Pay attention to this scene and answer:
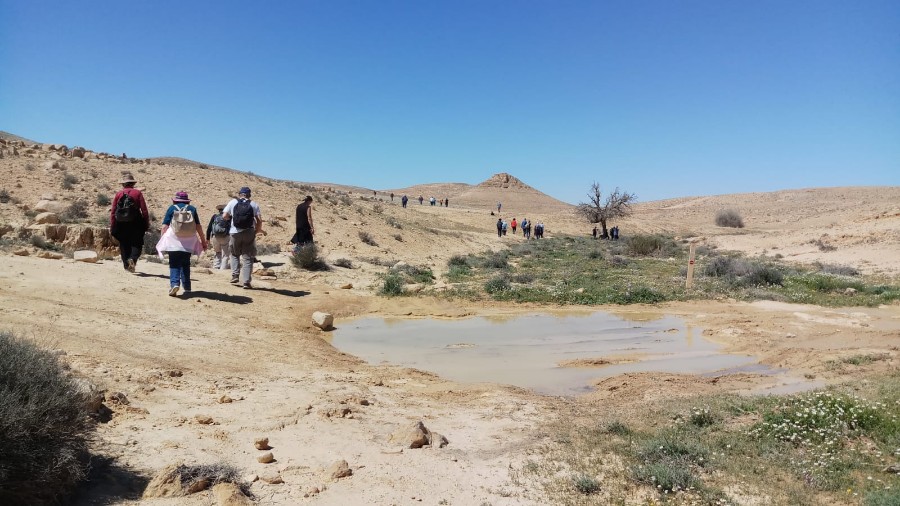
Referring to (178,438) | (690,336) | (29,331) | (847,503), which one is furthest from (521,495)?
(690,336)

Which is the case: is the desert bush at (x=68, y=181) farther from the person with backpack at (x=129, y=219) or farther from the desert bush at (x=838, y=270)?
the desert bush at (x=838, y=270)

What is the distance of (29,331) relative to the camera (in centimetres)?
627

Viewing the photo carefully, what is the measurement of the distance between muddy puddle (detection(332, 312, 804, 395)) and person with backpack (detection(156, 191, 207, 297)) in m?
2.80

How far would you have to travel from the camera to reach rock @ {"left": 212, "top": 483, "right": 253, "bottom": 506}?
3.74 m

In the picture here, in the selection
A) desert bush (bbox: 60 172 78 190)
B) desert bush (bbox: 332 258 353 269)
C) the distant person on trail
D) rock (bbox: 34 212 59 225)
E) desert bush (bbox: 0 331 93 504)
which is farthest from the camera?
desert bush (bbox: 60 172 78 190)

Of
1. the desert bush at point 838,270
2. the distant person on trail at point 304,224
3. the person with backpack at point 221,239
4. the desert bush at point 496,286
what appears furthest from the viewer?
the desert bush at point 838,270

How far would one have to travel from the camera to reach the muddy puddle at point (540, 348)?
8.35m

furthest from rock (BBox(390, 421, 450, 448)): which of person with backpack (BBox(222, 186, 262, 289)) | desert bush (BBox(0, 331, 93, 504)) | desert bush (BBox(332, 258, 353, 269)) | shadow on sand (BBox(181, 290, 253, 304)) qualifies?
desert bush (BBox(332, 258, 353, 269))

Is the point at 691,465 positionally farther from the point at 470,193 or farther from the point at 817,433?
the point at 470,193

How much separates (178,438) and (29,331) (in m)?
3.02

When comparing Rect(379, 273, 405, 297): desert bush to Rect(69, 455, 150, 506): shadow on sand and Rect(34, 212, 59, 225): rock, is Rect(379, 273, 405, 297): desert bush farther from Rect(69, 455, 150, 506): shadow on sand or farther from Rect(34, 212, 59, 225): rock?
Rect(69, 455, 150, 506): shadow on sand

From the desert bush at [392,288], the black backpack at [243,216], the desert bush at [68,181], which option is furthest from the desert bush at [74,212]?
the desert bush at [392,288]

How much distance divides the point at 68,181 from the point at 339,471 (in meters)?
22.4

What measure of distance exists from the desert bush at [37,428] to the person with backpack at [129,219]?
6.78 metres
